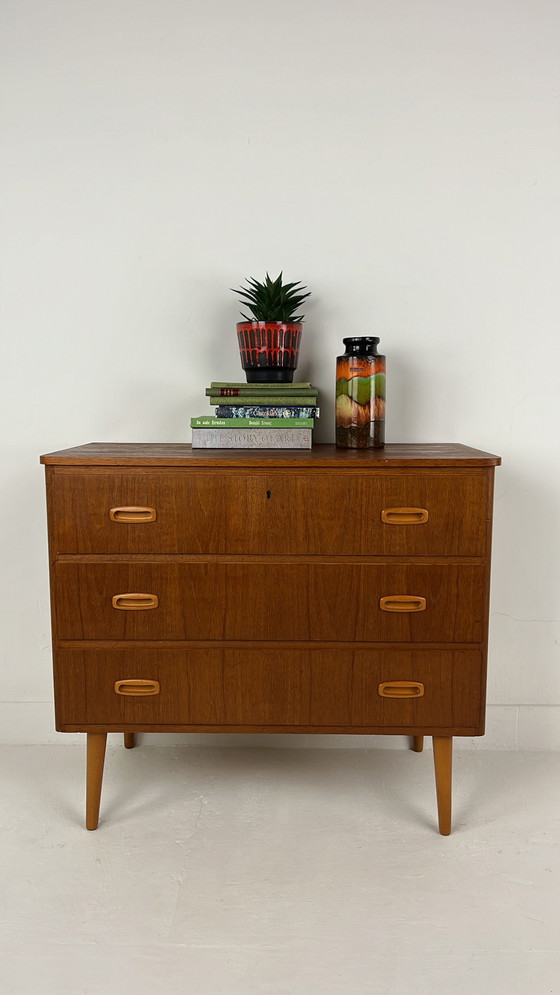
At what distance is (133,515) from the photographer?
186 centimetres

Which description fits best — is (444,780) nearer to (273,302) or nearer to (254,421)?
(254,421)

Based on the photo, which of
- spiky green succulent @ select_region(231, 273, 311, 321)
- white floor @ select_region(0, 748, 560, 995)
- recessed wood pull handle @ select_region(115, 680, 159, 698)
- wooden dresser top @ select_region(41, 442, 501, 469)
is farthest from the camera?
spiky green succulent @ select_region(231, 273, 311, 321)

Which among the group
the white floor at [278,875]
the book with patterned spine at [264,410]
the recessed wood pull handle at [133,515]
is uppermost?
the book with patterned spine at [264,410]

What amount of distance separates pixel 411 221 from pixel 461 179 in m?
0.18

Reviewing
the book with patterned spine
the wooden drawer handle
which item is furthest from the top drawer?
the book with patterned spine

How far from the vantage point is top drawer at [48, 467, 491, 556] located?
6.02 feet

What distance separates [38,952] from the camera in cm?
155

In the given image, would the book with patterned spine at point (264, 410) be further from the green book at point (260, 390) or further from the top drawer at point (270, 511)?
the top drawer at point (270, 511)

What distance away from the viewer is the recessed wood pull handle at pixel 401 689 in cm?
191

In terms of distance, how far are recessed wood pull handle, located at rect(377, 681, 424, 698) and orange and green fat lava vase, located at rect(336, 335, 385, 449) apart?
1.96 ft

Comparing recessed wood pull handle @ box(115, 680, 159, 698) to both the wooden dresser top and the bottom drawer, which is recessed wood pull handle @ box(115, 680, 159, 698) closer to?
the bottom drawer

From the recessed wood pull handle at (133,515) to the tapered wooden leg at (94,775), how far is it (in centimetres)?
54

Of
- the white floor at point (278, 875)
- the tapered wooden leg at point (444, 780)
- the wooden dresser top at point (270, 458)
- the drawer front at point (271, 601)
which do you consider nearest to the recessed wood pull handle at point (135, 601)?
the drawer front at point (271, 601)

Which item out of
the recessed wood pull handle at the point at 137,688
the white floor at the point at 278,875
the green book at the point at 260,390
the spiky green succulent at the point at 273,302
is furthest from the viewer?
the spiky green succulent at the point at 273,302
